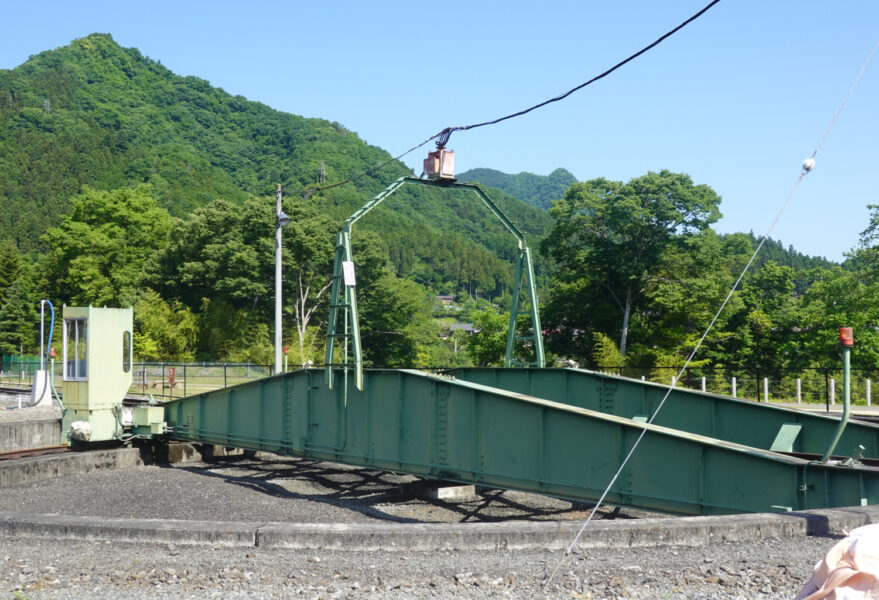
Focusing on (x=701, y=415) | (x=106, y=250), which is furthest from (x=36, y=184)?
(x=701, y=415)

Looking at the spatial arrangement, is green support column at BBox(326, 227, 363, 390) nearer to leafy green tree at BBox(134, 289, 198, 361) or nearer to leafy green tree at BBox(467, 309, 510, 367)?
leafy green tree at BBox(467, 309, 510, 367)

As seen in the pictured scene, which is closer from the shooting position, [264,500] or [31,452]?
[264,500]

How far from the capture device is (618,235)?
55000 millimetres

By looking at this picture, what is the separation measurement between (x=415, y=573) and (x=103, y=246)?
7856cm

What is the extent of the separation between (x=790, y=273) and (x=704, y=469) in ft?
201

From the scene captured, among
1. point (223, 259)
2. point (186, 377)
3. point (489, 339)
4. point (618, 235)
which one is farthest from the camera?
point (223, 259)

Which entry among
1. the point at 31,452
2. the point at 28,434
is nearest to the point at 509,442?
the point at 31,452

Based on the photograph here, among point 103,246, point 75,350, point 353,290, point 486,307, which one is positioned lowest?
point 75,350

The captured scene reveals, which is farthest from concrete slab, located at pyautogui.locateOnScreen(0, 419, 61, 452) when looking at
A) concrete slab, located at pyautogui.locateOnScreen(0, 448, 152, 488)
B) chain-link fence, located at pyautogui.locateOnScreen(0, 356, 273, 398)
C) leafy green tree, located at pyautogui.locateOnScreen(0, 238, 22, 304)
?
leafy green tree, located at pyautogui.locateOnScreen(0, 238, 22, 304)

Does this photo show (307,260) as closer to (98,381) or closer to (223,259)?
(223,259)

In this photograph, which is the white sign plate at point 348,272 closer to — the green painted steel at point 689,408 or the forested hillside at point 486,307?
A: the green painted steel at point 689,408

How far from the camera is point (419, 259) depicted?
168875mm

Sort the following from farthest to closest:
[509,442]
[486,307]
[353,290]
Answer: [486,307]
[353,290]
[509,442]

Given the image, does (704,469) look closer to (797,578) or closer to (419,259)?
(797,578)
